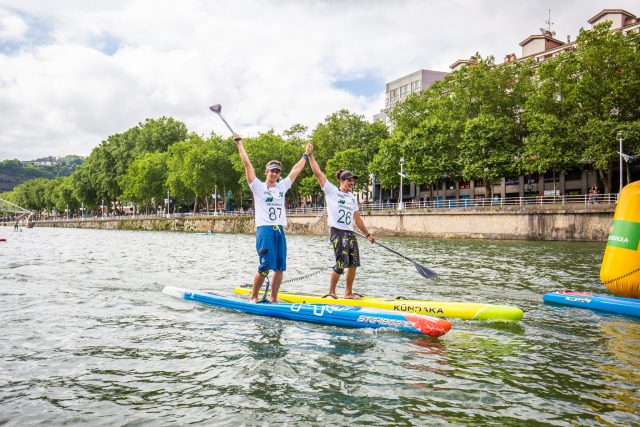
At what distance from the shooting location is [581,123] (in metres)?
45.9

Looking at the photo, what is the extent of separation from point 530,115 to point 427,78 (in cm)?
4735

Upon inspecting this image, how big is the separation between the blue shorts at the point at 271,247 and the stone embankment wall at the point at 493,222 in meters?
37.1

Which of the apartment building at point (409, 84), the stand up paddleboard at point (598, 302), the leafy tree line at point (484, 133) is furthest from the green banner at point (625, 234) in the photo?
the apartment building at point (409, 84)

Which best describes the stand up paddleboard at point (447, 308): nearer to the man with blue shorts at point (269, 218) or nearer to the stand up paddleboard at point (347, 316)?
the stand up paddleboard at point (347, 316)

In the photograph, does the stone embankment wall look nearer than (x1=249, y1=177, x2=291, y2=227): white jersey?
No

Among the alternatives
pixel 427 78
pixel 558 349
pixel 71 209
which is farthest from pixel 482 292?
pixel 71 209

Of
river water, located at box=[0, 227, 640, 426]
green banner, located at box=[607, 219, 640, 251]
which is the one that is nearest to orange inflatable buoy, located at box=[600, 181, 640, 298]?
green banner, located at box=[607, 219, 640, 251]

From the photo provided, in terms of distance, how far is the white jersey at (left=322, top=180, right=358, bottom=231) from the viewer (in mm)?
9852

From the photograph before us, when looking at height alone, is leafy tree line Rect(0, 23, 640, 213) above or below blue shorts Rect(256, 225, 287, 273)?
above

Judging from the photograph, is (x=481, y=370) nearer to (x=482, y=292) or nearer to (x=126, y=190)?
(x=482, y=292)

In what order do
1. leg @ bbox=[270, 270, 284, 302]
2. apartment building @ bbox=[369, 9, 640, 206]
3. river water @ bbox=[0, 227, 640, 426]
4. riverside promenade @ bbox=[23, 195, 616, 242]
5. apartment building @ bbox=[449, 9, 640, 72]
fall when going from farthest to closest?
1. apartment building @ bbox=[449, 9, 640, 72]
2. apartment building @ bbox=[369, 9, 640, 206]
3. riverside promenade @ bbox=[23, 195, 616, 242]
4. leg @ bbox=[270, 270, 284, 302]
5. river water @ bbox=[0, 227, 640, 426]

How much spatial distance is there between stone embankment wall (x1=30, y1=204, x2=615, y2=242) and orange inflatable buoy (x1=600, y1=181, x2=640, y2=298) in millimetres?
31401

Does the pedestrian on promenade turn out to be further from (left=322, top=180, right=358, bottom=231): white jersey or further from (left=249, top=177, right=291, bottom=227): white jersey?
(left=249, top=177, right=291, bottom=227): white jersey

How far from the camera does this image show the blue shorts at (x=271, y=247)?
878cm
